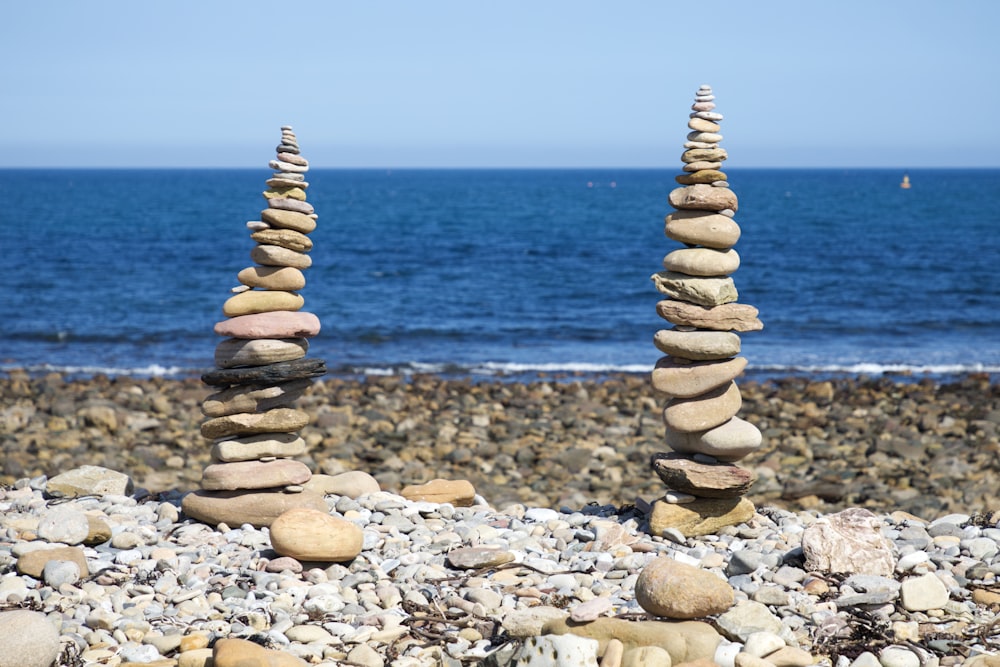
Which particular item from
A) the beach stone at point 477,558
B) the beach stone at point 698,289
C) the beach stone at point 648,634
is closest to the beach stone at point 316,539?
the beach stone at point 477,558

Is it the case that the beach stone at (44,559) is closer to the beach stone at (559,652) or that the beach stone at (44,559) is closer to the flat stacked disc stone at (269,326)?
the flat stacked disc stone at (269,326)

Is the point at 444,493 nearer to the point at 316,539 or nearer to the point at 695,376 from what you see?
the point at 316,539

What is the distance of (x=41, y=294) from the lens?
102 ft

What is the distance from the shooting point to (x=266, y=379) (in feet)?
26.9

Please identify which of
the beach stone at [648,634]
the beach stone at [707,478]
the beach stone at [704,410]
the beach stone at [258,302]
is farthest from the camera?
the beach stone at [258,302]

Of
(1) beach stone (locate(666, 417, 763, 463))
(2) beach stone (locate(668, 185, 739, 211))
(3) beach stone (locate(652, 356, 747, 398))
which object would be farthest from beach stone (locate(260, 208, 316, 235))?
(1) beach stone (locate(666, 417, 763, 463))

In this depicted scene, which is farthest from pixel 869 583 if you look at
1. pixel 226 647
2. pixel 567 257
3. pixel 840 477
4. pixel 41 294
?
pixel 567 257

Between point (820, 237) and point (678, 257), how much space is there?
4538cm

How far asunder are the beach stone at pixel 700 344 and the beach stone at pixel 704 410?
0.93 ft

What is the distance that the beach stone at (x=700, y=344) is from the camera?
7.97 m

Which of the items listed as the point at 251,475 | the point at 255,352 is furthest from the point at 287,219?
the point at 251,475

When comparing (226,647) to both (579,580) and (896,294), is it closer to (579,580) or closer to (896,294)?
(579,580)

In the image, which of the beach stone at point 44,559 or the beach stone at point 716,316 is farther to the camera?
the beach stone at point 716,316

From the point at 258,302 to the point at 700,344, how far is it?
140 inches
